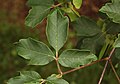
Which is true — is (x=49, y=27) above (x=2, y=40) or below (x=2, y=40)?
above

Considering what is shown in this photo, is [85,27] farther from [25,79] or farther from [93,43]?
[25,79]

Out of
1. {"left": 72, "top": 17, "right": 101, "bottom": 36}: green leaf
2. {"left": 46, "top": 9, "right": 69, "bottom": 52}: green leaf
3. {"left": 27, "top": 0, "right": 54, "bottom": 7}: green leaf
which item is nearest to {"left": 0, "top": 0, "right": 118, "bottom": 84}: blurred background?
{"left": 72, "top": 17, "right": 101, "bottom": 36}: green leaf

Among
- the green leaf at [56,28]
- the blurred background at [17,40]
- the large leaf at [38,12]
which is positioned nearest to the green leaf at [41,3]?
the large leaf at [38,12]

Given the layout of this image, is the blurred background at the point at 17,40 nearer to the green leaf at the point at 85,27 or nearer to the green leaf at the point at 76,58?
the green leaf at the point at 85,27

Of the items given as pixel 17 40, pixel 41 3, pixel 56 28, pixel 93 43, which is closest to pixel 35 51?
pixel 56 28

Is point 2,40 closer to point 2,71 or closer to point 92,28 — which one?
point 2,71

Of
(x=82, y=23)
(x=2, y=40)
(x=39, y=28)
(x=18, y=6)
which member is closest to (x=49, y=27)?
(x=82, y=23)
